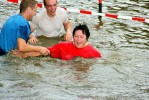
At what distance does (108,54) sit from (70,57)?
1.28m

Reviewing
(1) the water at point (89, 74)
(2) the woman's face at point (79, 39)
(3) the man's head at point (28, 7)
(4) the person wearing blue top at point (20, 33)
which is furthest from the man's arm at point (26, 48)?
(2) the woman's face at point (79, 39)

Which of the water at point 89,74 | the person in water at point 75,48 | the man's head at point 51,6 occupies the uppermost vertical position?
the man's head at point 51,6

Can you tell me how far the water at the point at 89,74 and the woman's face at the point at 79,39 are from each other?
303mm

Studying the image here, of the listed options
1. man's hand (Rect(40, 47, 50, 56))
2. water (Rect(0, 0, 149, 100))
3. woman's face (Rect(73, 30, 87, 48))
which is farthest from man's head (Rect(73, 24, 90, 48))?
man's hand (Rect(40, 47, 50, 56))

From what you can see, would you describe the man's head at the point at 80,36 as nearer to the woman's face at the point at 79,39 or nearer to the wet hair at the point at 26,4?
the woman's face at the point at 79,39

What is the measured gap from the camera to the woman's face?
913 centimetres

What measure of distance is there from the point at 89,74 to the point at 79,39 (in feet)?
2.97

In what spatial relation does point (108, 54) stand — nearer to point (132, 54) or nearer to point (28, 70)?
point (132, 54)

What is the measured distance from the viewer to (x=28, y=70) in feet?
28.2

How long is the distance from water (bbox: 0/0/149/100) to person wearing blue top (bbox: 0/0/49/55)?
0.24m

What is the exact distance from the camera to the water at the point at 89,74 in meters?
7.35

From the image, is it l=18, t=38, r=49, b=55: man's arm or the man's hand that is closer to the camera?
l=18, t=38, r=49, b=55: man's arm

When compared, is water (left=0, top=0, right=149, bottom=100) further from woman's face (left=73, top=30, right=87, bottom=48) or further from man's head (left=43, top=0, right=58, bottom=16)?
man's head (left=43, top=0, right=58, bottom=16)

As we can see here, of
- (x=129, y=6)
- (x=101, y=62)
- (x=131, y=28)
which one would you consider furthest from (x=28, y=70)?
(x=129, y=6)
